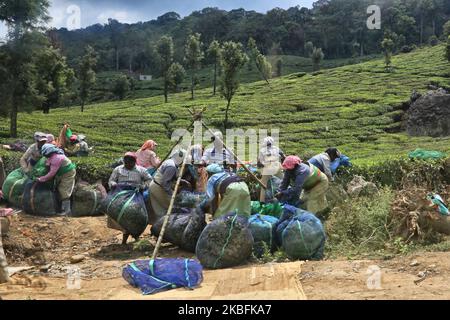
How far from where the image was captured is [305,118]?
28641 millimetres

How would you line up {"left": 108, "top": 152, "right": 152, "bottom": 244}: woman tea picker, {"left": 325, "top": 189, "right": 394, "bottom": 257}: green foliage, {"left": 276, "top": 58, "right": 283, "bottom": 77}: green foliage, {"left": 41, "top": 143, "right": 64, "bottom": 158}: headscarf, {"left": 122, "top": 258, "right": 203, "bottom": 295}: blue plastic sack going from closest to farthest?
1. {"left": 122, "top": 258, "right": 203, "bottom": 295}: blue plastic sack
2. {"left": 325, "top": 189, "right": 394, "bottom": 257}: green foliage
3. {"left": 108, "top": 152, "right": 152, "bottom": 244}: woman tea picker
4. {"left": 41, "top": 143, "right": 64, "bottom": 158}: headscarf
5. {"left": 276, "top": 58, "right": 283, "bottom": 77}: green foliage

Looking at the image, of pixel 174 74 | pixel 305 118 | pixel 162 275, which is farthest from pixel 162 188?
pixel 174 74

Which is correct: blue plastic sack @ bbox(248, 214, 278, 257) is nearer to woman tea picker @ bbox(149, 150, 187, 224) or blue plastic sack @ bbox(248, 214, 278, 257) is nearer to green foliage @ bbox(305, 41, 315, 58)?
woman tea picker @ bbox(149, 150, 187, 224)

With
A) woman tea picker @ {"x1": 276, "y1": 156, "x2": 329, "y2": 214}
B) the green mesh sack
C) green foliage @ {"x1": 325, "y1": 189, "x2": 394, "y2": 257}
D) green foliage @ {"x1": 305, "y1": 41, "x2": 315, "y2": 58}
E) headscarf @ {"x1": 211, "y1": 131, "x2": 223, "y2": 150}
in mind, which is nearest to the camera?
green foliage @ {"x1": 325, "y1": 189, "x2": 394, "y2": 257}

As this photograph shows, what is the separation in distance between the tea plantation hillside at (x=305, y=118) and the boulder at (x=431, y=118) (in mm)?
824

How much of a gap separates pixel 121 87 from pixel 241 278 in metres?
52.9

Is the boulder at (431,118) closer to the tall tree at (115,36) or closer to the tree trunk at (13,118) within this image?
the tree trunk at (13,118)

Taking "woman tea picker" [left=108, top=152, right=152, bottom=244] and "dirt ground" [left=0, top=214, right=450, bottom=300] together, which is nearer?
"dirt ground" [left=0, top=214, right=450, bottom=300]

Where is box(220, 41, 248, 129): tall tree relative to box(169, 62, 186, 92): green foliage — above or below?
below

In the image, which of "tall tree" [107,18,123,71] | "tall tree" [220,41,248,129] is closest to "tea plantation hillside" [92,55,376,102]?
"tall tree" [107,18,123,71]

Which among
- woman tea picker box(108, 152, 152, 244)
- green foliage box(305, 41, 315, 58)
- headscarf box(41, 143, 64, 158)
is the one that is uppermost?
green foliage box(305, 41, 315, 58)

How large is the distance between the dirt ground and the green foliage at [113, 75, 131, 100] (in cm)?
5007

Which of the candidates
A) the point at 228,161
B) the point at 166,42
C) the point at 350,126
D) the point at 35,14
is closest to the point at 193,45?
the point at 166,42

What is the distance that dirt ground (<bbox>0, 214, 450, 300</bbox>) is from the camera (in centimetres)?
466
